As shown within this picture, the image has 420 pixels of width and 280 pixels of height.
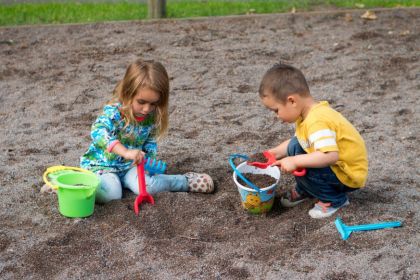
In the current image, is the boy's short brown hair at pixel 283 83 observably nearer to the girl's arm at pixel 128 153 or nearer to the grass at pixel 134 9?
the girl's arm at pixel 128 153

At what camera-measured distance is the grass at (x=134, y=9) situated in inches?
240

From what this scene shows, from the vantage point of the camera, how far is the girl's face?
284 centimetres

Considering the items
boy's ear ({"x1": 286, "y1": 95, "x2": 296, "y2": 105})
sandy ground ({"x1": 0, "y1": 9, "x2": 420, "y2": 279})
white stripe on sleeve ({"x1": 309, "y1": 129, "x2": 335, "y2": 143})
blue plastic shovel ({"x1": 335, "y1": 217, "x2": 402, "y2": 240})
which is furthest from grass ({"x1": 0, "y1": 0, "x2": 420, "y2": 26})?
blue plastic shovel ({"x1": 335, "y1": 217, "x2": 402, "y2": 240})

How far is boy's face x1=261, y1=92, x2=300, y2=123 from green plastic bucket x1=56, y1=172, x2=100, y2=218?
2.73 ft

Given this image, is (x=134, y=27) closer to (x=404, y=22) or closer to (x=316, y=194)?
(x=404, y=22)

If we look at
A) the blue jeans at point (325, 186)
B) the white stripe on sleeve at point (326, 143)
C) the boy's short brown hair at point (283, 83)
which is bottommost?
the blue jeans at point (325, 186)

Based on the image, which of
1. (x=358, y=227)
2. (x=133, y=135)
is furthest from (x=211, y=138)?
(x=358, y=227)

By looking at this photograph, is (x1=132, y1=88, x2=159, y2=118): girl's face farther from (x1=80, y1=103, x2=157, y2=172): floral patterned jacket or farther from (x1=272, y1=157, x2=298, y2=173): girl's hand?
(x1=272, y1=157, x2=298, y2=173): girl's hand

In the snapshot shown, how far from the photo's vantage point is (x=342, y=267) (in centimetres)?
239

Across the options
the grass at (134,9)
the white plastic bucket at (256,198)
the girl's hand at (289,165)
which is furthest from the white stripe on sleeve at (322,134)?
the grass at (134,9)

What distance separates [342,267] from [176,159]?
1.32 metres

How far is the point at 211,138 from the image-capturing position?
12.2ft

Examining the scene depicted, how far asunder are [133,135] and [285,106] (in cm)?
80

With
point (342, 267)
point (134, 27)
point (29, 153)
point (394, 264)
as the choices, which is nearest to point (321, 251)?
point (342, 267)
